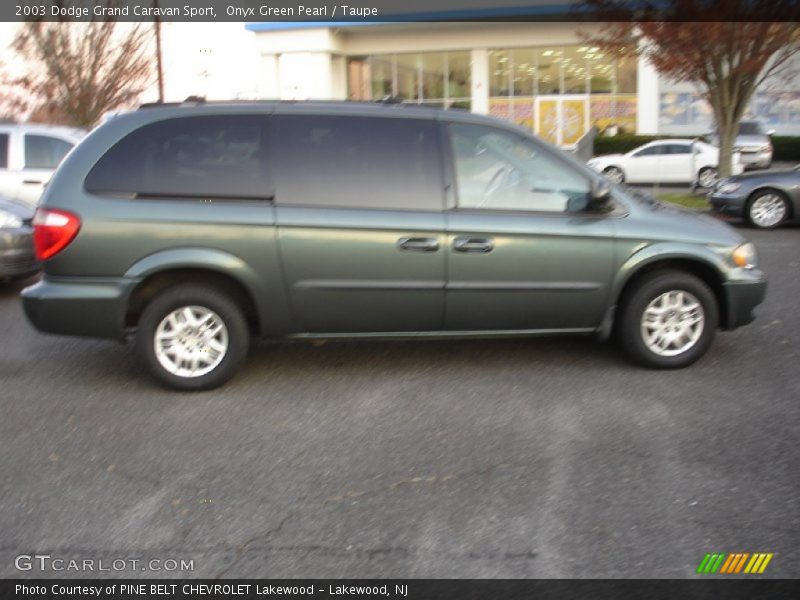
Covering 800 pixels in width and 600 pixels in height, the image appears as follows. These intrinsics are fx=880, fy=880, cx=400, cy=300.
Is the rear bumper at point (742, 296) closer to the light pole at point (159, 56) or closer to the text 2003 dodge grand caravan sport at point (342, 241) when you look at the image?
the text 2003 dodge grand caravan sport at point (342, 241)

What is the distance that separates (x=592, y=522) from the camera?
12.7 feet

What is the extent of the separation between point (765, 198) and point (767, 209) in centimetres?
17

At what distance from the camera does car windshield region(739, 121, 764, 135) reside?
2758cm

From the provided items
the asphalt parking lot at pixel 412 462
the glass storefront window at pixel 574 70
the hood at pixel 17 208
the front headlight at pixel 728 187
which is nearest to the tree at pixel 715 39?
the front headlight at pixel 728 187

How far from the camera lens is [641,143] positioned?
3119cm

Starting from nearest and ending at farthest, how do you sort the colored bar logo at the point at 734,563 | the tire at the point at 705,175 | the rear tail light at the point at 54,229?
the colored bar logo at the point at 734,563 < the rear tail light at the point at 54,229 < the tire at the point at 705,175

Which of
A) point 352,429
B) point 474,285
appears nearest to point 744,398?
point 474,285

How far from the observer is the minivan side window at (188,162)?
5.65 meters

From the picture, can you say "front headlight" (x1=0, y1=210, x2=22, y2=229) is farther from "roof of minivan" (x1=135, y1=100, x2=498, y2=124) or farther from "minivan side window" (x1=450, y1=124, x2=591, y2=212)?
"minivan side window" (x1=450, y1=124, x2=591, y2=212)

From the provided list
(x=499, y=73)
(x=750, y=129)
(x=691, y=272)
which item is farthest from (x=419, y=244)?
(x=499, y=73)

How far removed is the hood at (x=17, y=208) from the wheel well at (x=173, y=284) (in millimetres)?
4160

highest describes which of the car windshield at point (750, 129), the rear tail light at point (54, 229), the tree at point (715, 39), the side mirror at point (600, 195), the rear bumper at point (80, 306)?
the tree at point (715, 39)

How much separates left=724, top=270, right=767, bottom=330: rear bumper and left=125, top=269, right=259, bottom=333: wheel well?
3.22 metres

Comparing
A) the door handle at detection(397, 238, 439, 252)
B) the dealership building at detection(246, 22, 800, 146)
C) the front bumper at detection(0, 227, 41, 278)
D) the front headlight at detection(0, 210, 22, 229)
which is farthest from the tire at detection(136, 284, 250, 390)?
the dealership building at detection(246, 22, 800, 146)
